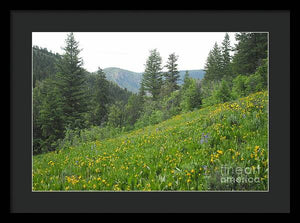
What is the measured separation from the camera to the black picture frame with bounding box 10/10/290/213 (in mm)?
2869

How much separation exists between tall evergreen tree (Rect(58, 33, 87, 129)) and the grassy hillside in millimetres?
1138

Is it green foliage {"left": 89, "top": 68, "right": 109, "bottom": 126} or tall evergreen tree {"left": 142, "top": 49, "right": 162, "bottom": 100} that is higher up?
tall evergreen tree {"left": 142, "top": 49, "right": 162, "bottom": 100}

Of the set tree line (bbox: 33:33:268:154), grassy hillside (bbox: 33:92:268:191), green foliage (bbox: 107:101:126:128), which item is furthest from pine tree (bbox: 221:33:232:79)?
green foliage (bbox: 107:101:126:128)

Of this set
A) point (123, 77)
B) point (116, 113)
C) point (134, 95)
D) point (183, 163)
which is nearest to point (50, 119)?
point (123, 77)

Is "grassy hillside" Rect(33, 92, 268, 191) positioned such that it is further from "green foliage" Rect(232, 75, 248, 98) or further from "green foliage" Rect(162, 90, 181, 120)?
"green foliage" Rect(162, 90, 181, 120)

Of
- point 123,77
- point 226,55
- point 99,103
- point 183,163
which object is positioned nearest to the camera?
point 183,163

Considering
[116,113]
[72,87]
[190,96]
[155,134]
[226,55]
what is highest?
[226,55]

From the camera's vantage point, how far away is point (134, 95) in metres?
5.73

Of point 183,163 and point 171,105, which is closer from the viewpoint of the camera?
point 183,163

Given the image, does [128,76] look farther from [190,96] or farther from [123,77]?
[190,96]

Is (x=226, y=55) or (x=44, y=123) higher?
(x=226, y=55)
